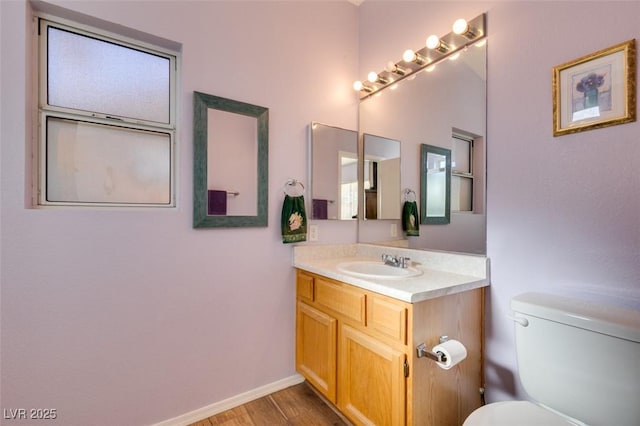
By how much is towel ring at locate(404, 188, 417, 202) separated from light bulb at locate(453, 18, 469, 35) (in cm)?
89

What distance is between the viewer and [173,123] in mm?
1582

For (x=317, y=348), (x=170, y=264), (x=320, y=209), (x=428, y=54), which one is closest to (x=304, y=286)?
(x=317, y=348)

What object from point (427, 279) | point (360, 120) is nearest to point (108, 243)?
point (427, 279)

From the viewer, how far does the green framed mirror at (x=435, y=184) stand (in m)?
1.58

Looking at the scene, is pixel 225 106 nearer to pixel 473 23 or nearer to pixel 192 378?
pixel 473 23

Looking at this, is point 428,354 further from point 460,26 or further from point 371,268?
point 460,26

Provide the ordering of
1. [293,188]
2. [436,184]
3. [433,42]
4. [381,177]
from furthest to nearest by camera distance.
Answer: [381,177]
[293,188]
[436,184]
[433,42]

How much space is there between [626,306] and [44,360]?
7.73 ft

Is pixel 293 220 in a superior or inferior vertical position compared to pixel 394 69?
inferior

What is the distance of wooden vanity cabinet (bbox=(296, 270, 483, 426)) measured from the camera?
1.13 m

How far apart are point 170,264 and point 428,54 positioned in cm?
191

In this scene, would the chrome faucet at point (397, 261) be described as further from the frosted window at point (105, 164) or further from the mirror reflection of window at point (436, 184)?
the frosted window at point (105, 164)

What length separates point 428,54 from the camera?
164cm

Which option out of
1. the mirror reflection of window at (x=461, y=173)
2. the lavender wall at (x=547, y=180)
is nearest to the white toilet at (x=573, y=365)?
the lavender wall at (x=547, y=180)
